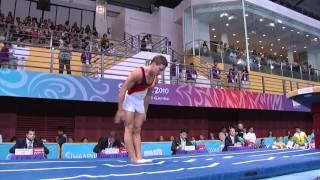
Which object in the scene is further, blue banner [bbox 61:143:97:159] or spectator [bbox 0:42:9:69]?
spectator [bbox 0:42:9:69]

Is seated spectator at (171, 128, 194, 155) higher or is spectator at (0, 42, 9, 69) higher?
spectator at (0, 42, 9, 69)

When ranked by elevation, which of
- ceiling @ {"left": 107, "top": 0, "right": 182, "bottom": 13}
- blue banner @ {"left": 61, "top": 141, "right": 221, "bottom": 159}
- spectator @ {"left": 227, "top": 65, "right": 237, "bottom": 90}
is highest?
ceiling @ {"left": 107, "top": 0, "right": 182, "bottom": 13}

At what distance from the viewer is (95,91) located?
1041 cm

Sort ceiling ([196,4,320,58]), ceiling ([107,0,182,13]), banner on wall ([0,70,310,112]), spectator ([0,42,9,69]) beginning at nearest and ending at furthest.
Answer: banner on wall ([0,70,310,112])
spectator ([0,42,9,69])
ceiling ([196,4,320,58])
ceiling ([107,0,182,13])

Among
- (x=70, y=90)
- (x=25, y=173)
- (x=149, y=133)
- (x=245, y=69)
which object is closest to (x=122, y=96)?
(x=25, y=173)

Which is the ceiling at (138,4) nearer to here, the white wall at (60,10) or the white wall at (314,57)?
the white wall at (60,10)

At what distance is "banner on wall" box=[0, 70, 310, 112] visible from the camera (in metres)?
9.25

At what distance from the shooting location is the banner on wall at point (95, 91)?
30.3 ft

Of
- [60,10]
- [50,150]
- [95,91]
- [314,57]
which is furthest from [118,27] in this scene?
[50,150]

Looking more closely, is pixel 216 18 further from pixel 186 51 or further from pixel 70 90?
pixel 70 90

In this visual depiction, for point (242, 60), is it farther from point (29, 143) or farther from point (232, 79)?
point (29, 143)

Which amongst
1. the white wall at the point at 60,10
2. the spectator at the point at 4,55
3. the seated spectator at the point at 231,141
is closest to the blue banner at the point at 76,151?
the spectator at the point at 4,55

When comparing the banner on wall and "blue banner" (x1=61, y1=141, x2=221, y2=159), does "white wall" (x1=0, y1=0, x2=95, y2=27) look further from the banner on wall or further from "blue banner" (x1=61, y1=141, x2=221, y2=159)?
"blue banner" (x1=61, y1=141, x2=221, y2=159)

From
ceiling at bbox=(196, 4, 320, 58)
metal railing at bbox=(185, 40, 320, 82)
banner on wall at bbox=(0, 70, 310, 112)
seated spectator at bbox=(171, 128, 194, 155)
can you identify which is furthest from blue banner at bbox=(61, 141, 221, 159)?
ceiling at bbox=(196, 4, 320, 58)
